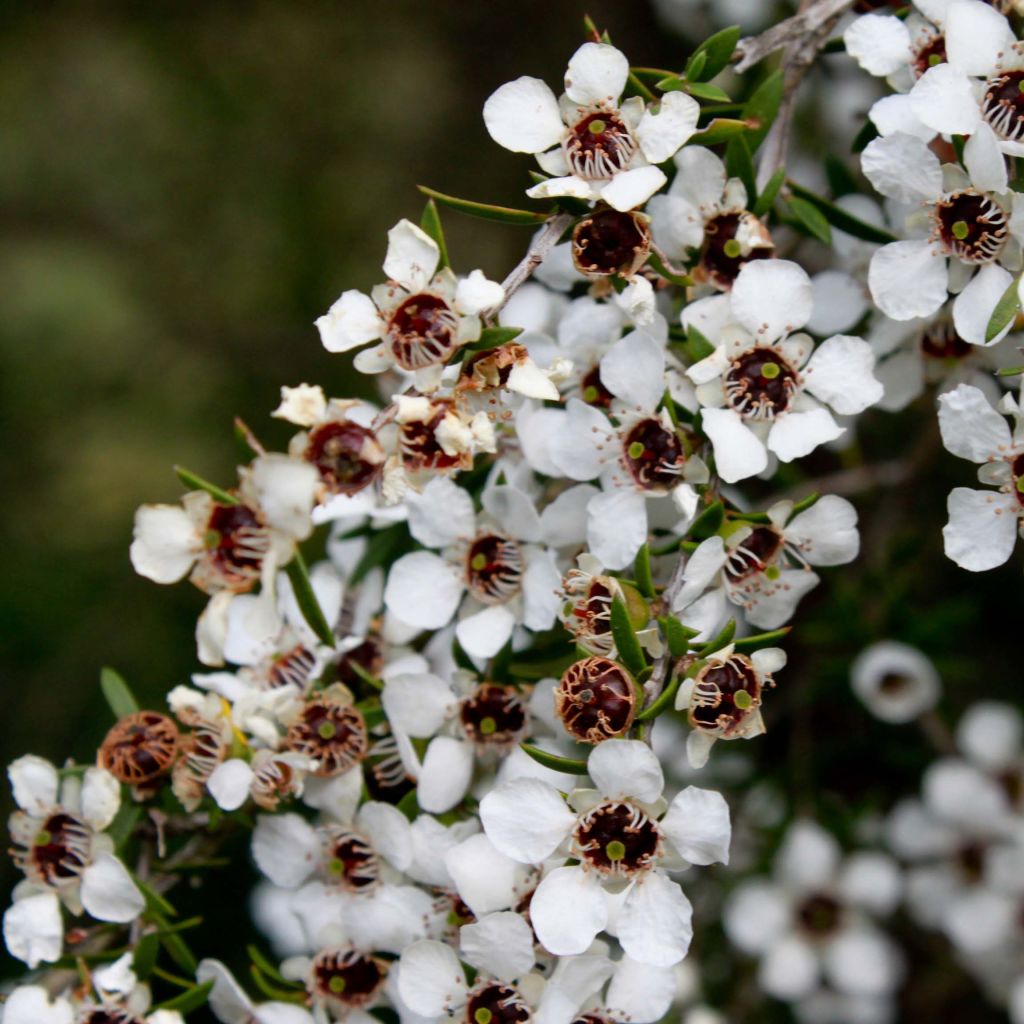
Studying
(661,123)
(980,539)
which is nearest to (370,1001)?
(980,539)

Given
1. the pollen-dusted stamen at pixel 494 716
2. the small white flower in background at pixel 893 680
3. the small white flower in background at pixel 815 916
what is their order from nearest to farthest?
1. the pollen-dusted stamen at pixel 494 716
2. the small white flower in background at pixel 893 680
3. the small white flower in background at pixel 815 916

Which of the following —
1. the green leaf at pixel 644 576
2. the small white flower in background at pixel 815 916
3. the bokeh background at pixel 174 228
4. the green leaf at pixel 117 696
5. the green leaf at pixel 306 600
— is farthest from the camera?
the bokeh background at pixel 174 228

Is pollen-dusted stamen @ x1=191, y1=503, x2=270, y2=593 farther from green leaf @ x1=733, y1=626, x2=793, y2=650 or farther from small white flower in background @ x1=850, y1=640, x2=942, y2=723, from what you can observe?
small white flower in background @ x1=850, y1=640, x2=942, y2=723

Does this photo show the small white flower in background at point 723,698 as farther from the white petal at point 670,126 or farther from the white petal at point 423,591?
the white petal at point 670,126

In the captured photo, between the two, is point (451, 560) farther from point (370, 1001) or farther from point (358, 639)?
point (370, 1001)

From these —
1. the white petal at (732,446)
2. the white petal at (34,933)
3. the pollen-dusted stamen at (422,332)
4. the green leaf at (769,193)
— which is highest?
the pollen-dusted stamen at (422,332)

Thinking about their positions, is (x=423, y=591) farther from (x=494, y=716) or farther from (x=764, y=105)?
(x=764, y=105)

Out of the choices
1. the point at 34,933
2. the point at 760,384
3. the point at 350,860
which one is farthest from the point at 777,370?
the point at 34,933

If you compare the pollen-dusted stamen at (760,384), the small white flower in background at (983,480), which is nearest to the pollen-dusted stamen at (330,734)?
the pollen-dusted stamen at (760,384)
